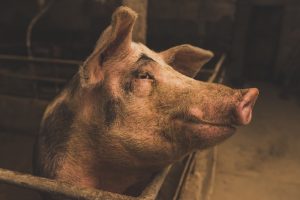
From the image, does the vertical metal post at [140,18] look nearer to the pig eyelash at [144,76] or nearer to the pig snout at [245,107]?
the pig eyelash at [144,76]

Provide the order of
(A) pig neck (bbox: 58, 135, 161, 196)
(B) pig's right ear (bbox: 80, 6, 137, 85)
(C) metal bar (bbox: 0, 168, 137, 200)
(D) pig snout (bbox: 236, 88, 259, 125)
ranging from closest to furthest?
(C) metal bar (bbox: 0, 168, 137, 200), (D) pig snout (bbox: 236, 88, 259, 125), (B) pig's right ear (bbox: 80, 6, 137, 85), (A) pig neck (bbox: 58, 135, 161, 196)

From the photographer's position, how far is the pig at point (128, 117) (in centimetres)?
185

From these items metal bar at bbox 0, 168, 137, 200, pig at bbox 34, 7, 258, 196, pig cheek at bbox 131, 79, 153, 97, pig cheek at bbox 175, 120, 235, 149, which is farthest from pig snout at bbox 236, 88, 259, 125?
metal bar at bbox 0, 168, 137, 200

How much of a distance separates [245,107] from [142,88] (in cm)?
57

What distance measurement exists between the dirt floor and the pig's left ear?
71.3 inches

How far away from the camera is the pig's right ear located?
188 cm

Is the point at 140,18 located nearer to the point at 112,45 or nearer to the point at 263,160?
the point at 112,45

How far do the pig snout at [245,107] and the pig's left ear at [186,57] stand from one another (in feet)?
2.50

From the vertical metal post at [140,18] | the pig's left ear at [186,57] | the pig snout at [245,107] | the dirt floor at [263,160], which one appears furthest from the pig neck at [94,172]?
the dirt floor at [263,160]

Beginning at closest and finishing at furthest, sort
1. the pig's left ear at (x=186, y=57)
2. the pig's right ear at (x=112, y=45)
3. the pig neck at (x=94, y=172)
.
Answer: the pig's right ear at (x=112, y=45) → the pig neck at (x=94, y=172) → the pig's left ear at (x=186, y=57)

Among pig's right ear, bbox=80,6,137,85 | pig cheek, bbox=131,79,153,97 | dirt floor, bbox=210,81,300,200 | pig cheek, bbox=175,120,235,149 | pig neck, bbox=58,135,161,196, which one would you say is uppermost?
pig's right ear, bbox=80,6,137,85

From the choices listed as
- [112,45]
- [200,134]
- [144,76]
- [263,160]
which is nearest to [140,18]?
[112,45]

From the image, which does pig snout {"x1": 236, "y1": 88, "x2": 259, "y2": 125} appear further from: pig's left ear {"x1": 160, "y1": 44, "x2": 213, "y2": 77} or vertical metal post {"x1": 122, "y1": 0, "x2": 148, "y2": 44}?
vertical metal post {"x1": 122, "y1": 0, "x2": 148, "y2": 44}

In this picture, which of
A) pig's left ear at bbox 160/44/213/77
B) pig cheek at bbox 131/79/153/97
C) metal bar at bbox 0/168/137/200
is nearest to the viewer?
metal bar at bbox 0/168/137/200
